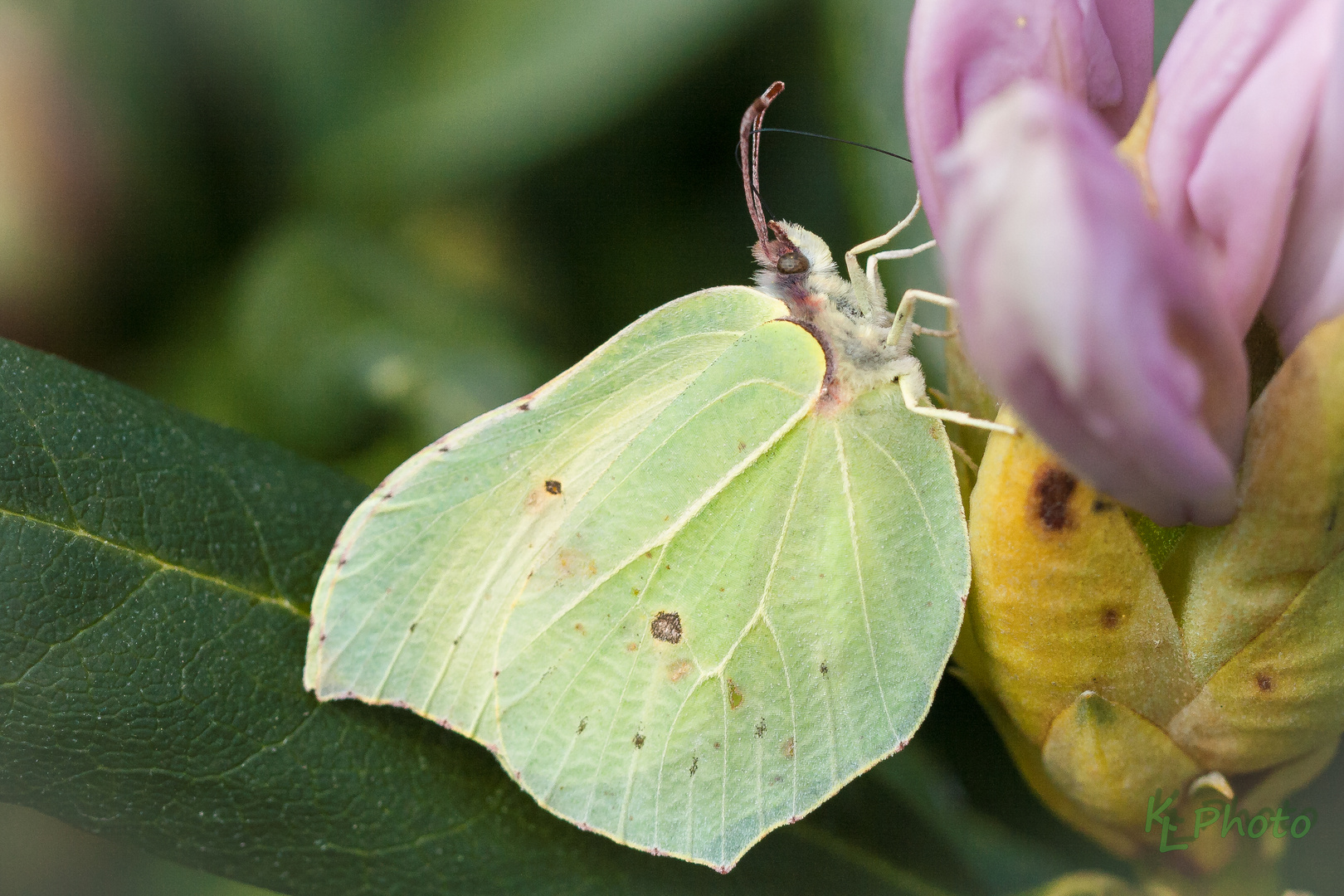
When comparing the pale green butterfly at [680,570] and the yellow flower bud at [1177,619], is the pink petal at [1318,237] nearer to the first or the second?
the yellow flower bud at [1177,619]

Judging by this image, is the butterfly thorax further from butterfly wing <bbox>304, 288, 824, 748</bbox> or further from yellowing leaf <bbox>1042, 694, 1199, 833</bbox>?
yellowing leaf <bbox>1042, 694, 1199, 833</bbox>

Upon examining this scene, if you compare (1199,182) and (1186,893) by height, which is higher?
(1199,182)

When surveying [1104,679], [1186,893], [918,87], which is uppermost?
[918,87]

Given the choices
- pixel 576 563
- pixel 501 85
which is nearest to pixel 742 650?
pixel 576 563

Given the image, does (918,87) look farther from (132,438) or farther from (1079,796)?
(132,438)

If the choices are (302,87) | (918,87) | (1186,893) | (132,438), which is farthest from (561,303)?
(1186,893)

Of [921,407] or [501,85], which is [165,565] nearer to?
[921,407]

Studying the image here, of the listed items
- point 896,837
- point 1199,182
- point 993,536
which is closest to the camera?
point 1199,182

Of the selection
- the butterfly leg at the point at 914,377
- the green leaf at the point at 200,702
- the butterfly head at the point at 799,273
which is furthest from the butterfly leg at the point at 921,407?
the green leaf at the point at 200,702

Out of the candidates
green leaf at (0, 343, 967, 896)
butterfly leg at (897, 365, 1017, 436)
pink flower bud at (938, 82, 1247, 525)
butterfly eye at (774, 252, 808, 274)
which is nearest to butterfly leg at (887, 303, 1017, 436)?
butterfly leg at (897, 365, 1017, 436)
